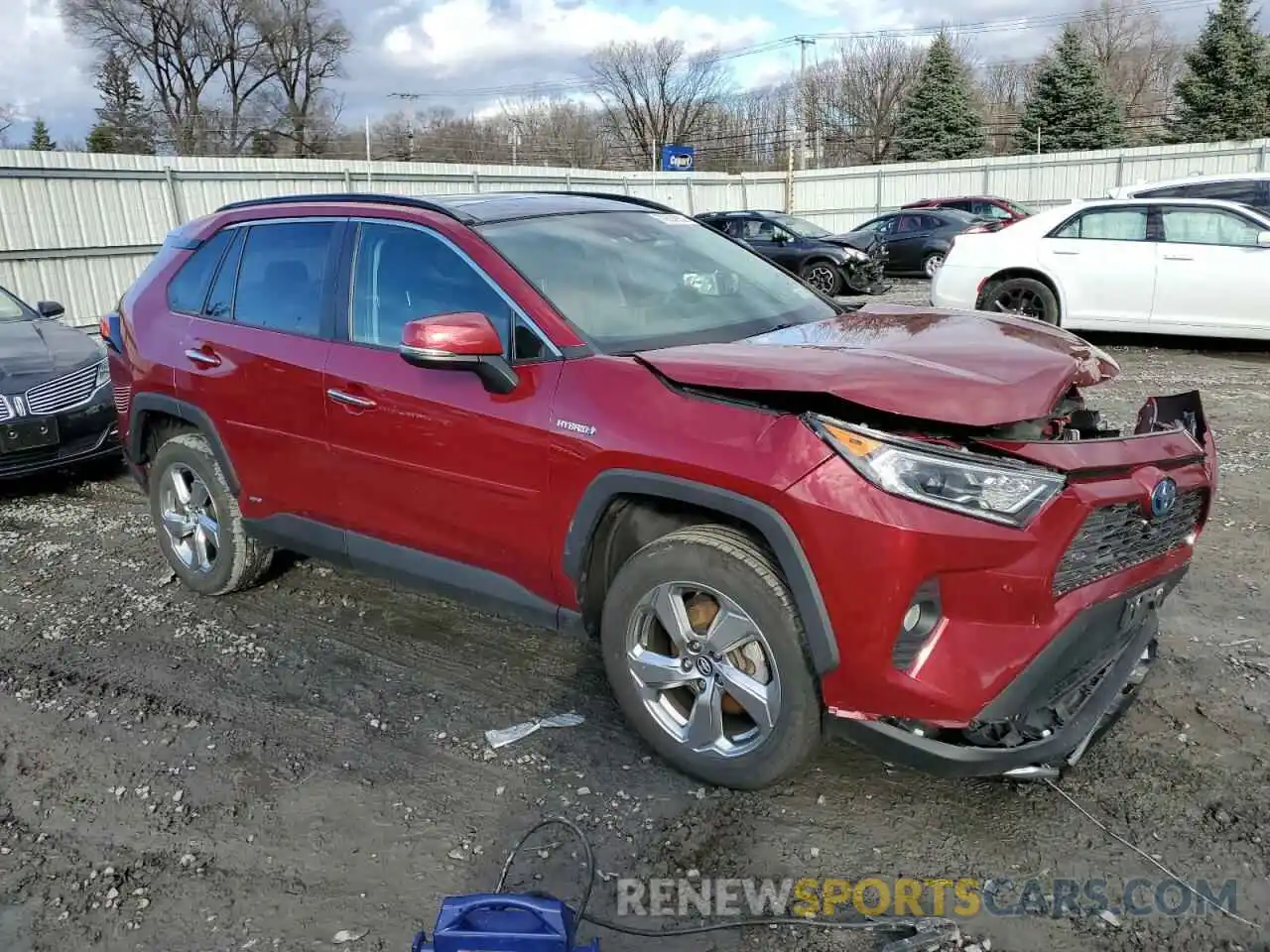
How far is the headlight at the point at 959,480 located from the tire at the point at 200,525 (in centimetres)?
308

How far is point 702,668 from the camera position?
9.70 ft

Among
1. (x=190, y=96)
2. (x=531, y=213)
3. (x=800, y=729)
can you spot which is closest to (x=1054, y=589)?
(x=800, y=729)

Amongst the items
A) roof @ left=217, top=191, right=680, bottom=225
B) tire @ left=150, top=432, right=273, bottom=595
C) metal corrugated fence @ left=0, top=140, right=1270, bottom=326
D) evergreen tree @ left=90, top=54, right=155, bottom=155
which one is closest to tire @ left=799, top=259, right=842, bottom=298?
metal corrugated fence @ left=0, top=140, right=1270, bottom=326

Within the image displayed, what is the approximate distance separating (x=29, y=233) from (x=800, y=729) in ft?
46.7

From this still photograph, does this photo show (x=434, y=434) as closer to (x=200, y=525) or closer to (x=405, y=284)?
(x=405, y=284)

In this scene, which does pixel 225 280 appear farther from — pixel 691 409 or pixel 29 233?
pixel 29 233

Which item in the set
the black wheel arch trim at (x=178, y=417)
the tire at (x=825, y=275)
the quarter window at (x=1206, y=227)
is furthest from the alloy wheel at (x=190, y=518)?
the tire at (x=825, y=275)

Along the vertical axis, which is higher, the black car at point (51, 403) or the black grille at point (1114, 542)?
the black grille at point (1114, 542)

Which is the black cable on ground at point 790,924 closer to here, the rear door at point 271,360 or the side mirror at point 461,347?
the side mirror at point 461,347

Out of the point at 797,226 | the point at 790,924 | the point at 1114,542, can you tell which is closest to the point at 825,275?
the point at 797,226

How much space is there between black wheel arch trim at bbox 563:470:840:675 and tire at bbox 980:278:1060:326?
8274mm

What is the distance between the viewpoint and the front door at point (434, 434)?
3.28 metres

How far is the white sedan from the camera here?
30.7ft

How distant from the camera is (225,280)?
4500mm
